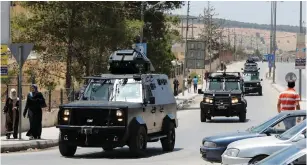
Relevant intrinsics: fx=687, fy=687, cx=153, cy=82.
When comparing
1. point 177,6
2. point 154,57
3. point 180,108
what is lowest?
point 180,108

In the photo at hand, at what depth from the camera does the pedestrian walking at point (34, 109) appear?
21562mm

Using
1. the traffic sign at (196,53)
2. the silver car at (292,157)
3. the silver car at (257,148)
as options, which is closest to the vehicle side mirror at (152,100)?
the silver car at (257,148)

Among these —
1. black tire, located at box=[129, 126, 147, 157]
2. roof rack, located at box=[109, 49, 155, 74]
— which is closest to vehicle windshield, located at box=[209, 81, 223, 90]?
roof rack, located at box=[109, 49, 155, 74]

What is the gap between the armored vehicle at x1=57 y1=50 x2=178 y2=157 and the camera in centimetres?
1697

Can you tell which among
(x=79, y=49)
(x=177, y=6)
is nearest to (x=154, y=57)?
(x=177, y=6)

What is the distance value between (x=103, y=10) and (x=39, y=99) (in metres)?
13.8

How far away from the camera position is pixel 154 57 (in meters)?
50.8

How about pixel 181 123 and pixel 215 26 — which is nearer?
pixel 181 123

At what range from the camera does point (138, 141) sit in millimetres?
17266

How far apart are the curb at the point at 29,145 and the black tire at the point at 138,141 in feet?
13.7

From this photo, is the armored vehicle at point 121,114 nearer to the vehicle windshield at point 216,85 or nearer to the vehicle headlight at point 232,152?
the vehicle headlight at point 232,152

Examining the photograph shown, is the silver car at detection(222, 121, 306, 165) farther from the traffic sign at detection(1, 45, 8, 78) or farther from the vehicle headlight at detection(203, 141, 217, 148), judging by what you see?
the traffic sign at detection(1, 45, 8, 78)

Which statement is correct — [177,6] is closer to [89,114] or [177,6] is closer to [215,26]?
[89,114]

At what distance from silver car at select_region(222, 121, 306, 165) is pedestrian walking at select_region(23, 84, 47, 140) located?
10.1 m
